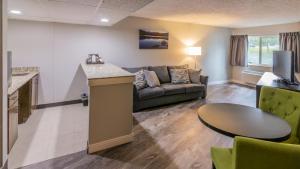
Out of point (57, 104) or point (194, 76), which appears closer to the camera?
point (57, 104)

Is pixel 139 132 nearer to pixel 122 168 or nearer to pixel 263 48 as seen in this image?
pixel 122 168

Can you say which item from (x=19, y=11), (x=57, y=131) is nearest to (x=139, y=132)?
(x=57, y=131)

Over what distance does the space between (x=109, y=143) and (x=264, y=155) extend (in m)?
2.09

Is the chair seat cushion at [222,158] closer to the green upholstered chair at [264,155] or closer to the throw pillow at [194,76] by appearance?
the green upholstered chair at [264,155]

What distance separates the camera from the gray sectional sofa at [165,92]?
13.7 ft

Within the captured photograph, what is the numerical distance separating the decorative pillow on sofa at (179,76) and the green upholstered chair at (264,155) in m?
4.12

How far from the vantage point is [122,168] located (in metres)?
2.18

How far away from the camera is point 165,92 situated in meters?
4.47

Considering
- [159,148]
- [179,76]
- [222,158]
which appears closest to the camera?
[222,158]

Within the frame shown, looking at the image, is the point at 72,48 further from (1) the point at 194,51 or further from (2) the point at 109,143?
(1) the point at 194,51

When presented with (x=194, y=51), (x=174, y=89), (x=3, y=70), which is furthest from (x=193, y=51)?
(x=3, y=70)

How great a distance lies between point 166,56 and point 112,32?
193 cm

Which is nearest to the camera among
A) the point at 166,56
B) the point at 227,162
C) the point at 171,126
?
the point at 227,162

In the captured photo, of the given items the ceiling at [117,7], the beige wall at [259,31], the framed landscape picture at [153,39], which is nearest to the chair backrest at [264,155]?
the ceiling at [117,7]
